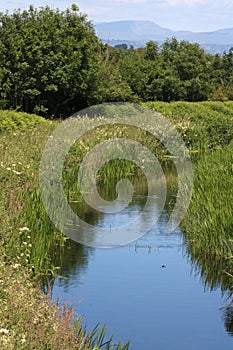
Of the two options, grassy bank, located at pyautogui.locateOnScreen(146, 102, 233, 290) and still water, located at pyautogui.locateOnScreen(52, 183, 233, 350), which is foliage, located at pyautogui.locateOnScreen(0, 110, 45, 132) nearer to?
grassy bank, located at pyautogui.locateOnScreen(146, 102, 233, 290)

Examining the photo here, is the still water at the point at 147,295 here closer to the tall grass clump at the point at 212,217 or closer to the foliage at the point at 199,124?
the tall grass clump at the point at 212,217

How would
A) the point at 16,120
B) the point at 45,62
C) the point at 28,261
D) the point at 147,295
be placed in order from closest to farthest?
the point at 147,295
the point at 28,261
the point at 16,120
the point at 45,62

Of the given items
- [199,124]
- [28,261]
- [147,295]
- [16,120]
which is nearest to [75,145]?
[16,120]

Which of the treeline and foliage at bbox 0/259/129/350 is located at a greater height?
the treeline

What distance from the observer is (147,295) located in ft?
34.3

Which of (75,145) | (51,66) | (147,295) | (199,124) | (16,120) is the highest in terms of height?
(51,66)

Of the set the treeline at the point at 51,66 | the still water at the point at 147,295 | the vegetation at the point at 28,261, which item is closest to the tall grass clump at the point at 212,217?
the still water at the point at 147,295

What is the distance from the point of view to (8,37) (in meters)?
25.4

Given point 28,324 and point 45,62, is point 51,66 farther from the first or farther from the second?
point 28,324

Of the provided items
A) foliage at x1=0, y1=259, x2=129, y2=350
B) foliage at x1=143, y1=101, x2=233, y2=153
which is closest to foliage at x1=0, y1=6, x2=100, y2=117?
foliage at x1=143, y1=101, x2=233, y2=153

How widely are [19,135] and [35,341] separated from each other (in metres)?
11.0

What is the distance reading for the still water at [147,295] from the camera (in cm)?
906

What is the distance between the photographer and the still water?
9062mm

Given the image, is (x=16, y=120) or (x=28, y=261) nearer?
(x=28, y=261)
